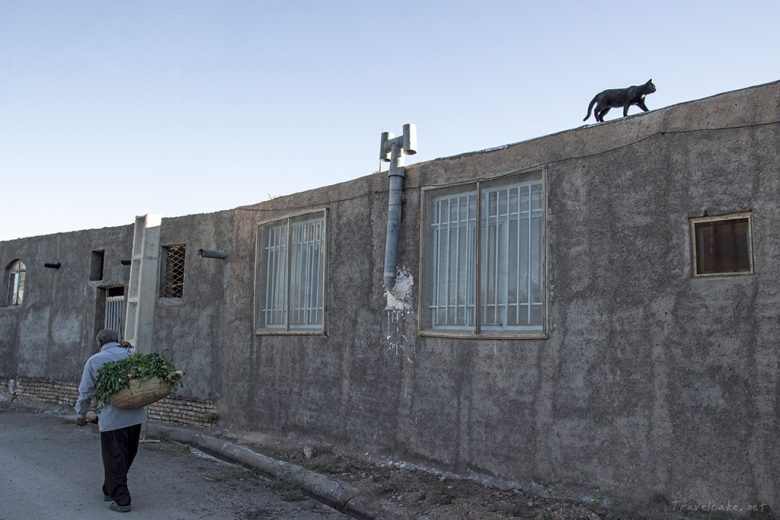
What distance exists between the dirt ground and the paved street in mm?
538

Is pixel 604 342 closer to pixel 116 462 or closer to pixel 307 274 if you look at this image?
pixel 116 462

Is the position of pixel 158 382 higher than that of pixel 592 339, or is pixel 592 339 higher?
pixel 592 339

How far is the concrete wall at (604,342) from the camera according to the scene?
4.79 metres

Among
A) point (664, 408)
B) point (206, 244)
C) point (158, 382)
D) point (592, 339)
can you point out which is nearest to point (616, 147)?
point (592, 339)

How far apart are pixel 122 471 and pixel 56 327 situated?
8265 millimetres

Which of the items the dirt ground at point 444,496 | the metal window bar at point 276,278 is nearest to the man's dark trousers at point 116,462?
the dirt ground at point 444,496

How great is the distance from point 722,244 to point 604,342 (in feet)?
3.80

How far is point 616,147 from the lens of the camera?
5.59 meters

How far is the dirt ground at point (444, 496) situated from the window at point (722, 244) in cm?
193

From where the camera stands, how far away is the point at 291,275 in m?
9.14

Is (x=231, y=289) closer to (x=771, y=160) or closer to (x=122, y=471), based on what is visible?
(x=122, y=471)

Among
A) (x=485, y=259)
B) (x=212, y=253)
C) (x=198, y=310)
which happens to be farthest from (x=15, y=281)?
(x=485, y=259)

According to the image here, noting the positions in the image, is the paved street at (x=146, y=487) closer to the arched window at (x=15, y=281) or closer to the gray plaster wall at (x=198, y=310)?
the gray plaster wall at (x=198, y=310)

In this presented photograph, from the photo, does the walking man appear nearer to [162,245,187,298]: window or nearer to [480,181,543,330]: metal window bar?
[480,181,543,330]: metal window bar
